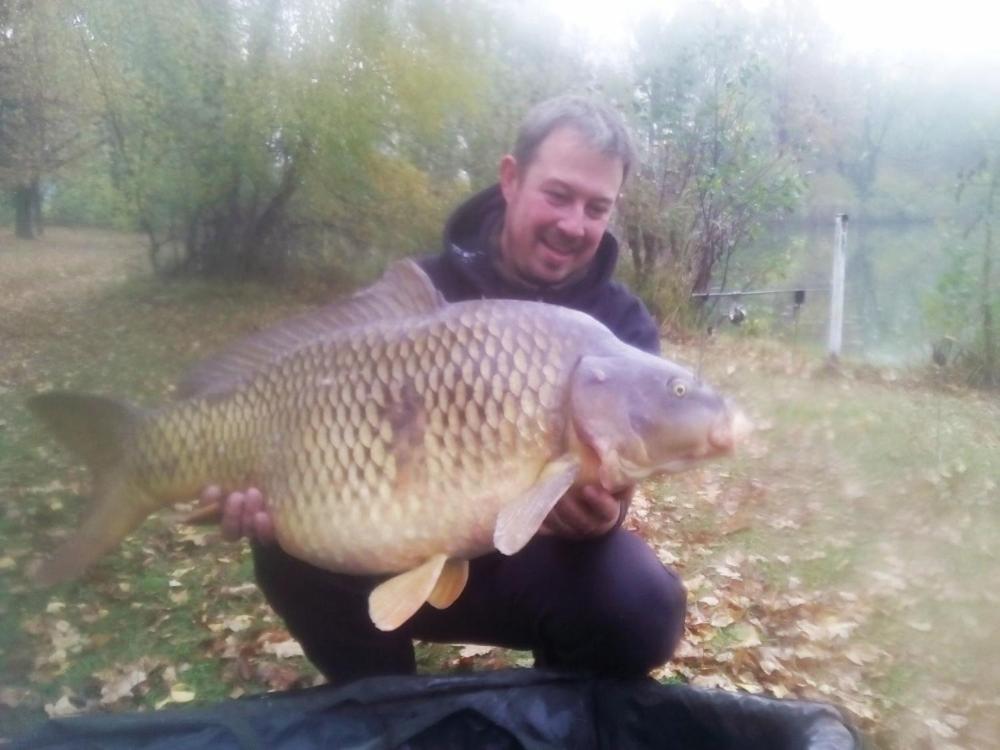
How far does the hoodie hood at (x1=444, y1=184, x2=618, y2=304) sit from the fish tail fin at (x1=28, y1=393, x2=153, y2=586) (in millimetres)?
512

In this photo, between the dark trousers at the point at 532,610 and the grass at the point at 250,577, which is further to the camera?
the grass at the point at 250,577

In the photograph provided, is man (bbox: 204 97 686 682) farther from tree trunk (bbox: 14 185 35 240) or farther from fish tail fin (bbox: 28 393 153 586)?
tree trunk (bbox: 14 185 35 240)

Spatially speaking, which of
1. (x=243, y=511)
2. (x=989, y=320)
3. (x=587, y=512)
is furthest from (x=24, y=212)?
(x=989, y=320)

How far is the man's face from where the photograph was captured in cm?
132

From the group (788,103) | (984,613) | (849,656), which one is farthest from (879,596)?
(788,103)

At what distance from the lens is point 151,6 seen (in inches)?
82.4

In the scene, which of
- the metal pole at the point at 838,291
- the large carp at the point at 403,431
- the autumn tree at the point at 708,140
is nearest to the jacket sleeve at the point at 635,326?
the large carp at the point at 403,431

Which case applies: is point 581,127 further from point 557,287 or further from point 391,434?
point 391,434

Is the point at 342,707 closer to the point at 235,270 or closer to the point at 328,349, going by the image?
the point at 328,349

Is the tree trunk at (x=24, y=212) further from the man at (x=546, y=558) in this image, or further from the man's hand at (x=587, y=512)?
the man's hand at (x=587, y=512)

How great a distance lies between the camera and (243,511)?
109 centimetres

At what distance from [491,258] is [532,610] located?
513 millimetres

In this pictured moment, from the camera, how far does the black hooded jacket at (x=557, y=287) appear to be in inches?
53.7

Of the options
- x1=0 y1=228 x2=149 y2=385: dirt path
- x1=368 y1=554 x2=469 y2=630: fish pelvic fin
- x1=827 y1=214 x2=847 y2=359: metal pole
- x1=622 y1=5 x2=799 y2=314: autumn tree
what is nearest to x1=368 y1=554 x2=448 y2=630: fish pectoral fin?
x1=368 y1=554 x2=469 y2=630: fish pelvic fin
